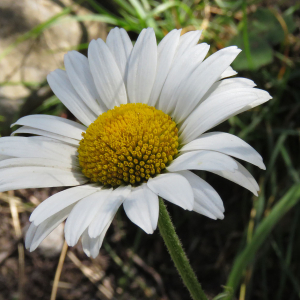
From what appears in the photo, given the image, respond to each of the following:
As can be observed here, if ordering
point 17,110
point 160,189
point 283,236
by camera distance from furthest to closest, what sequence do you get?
point 17,110, point 283,236, point 160,189

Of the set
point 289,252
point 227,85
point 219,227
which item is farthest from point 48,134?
point 289,252

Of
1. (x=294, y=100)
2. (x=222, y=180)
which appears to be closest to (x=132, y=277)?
(x=222, y=180)

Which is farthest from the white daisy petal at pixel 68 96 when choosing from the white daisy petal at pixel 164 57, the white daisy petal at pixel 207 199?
the white daisy petal at pixel 207 199

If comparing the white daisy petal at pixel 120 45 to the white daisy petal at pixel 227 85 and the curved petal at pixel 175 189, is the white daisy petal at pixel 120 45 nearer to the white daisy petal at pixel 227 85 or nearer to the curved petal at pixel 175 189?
the white daisy petal at pixel 227 85

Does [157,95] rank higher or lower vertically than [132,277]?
higher

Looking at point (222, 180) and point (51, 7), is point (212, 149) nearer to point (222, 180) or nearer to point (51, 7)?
point (222, 180)
